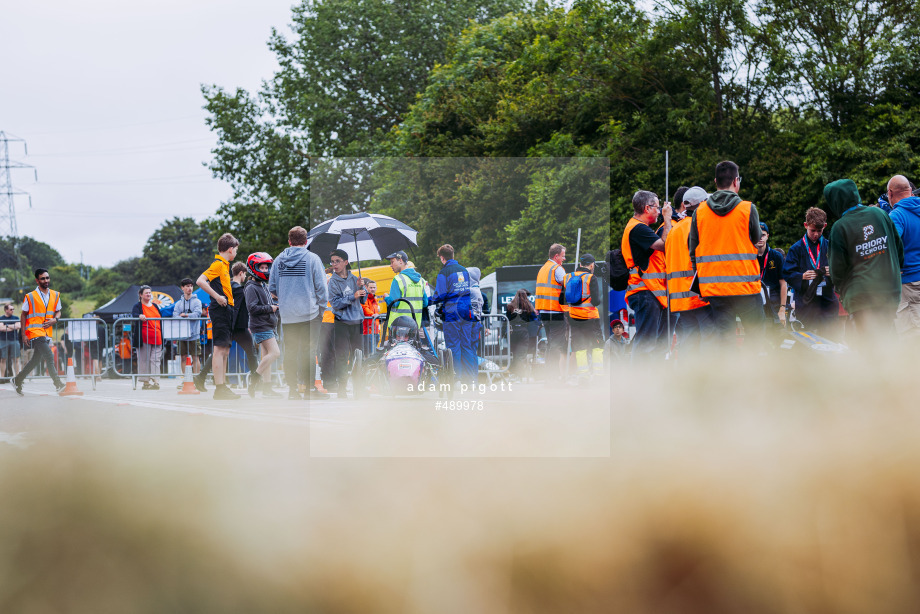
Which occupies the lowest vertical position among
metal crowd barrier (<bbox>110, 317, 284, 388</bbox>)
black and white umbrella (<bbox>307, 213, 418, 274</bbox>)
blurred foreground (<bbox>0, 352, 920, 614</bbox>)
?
blurred foreground (<bbox>0, 352, 920, 614</bbox>)

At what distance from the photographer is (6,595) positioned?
133 inches

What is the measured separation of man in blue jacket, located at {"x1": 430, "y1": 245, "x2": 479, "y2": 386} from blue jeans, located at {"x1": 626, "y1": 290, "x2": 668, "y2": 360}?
2.11 m

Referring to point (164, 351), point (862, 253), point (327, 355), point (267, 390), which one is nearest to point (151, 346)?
point (164, 351)

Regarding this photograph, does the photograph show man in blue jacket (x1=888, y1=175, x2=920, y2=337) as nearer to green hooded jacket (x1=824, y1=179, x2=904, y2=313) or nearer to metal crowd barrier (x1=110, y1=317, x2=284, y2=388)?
green hooded jacket (x1=824, y1=179, x2=904, y2=313)

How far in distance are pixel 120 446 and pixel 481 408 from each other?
2377 mm

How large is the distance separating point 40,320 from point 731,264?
10.1 m

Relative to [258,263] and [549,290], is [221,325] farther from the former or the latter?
[549,290]

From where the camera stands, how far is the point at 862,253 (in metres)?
6.59

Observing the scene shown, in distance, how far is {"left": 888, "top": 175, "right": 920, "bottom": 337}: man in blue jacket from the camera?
771 centimetres

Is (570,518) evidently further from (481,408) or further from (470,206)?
→ (470,206)

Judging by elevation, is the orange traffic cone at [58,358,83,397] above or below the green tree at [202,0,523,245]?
below

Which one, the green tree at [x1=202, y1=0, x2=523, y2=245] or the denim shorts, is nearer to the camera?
the denim shorts

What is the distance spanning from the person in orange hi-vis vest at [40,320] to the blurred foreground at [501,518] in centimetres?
766

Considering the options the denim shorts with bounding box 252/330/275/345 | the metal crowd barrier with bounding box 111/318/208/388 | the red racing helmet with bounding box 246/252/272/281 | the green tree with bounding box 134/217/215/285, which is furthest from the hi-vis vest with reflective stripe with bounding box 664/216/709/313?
the green tree with bounding box 134/217/215/285
